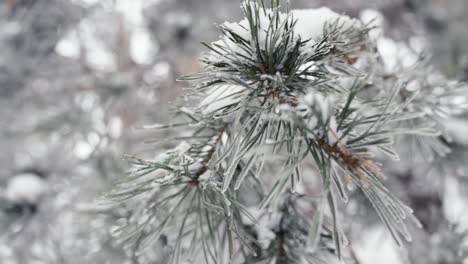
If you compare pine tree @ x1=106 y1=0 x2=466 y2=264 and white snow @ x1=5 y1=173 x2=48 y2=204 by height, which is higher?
pine tree @ x1=106 y1=0 x2=466 y2=264

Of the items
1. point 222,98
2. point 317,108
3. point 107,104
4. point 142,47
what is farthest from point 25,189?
point 142,47

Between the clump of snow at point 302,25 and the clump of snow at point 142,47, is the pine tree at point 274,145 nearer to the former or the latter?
the clump of snow at point 302,25

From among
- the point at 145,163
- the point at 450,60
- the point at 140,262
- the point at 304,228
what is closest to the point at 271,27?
the point at 145,163

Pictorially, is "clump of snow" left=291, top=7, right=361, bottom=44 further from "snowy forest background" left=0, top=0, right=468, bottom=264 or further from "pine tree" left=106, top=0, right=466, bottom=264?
"snowy forest background" left=0, top=0, right=468, bottom=264

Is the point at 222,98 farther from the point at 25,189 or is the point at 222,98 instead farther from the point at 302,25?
the point at 25,189

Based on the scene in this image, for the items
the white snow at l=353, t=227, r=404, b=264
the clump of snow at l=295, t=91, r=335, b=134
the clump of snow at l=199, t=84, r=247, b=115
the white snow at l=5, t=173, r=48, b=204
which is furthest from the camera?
the white snow at l=353, t=227, r=404, b=264

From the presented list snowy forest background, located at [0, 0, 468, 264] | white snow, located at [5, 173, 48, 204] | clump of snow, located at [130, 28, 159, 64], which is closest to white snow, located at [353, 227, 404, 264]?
snowy forest background, located at [0, 0, 468, 264]

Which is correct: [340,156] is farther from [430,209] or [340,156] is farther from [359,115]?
[430,209]
